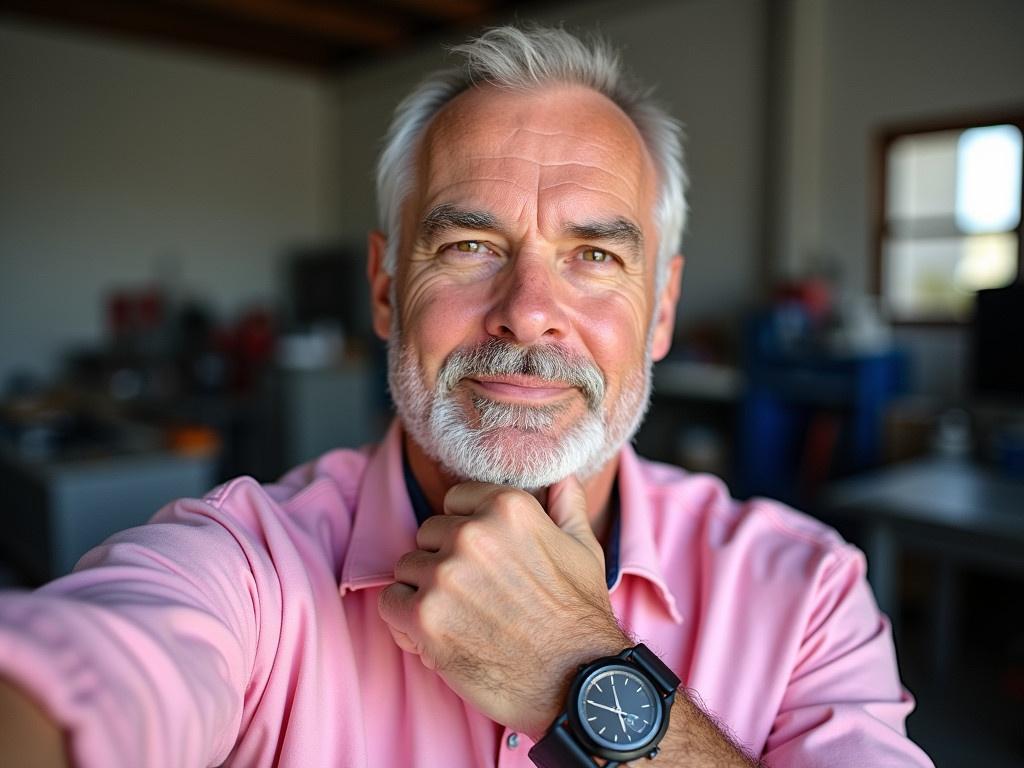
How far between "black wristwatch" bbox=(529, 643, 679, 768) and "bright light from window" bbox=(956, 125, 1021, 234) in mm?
4188

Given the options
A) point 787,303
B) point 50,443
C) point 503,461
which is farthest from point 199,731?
point 787,303

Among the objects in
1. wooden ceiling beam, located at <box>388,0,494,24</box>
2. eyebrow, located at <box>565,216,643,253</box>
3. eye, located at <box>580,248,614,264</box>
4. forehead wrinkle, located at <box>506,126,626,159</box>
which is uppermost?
wooden ceiling beam, located at <box>388,0,494,24</box>

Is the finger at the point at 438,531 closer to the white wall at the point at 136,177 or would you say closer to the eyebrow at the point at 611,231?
the eyebrow at the point at 611,231

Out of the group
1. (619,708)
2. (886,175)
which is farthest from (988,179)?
(619,708)

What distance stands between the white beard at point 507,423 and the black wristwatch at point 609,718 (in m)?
0.30

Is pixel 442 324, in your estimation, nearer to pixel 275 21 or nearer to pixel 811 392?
pixel 811 392

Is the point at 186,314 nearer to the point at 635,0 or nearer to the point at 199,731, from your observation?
the point at 635,0

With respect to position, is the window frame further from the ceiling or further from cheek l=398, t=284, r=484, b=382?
cheek l=398, t=284, r=484, b=382

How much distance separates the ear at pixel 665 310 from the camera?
50.6 inches

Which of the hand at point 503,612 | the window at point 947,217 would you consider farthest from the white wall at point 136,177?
the hand at point 503,612

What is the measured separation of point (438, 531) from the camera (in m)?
0.85

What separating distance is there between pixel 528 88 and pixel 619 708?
2.71 ft

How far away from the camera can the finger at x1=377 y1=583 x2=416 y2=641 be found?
31.9 inches

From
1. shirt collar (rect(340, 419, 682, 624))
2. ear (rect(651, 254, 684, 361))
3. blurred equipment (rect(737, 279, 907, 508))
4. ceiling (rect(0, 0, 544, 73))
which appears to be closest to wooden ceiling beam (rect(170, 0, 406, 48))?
ceiling (rect(0, 0, 544, 73))
